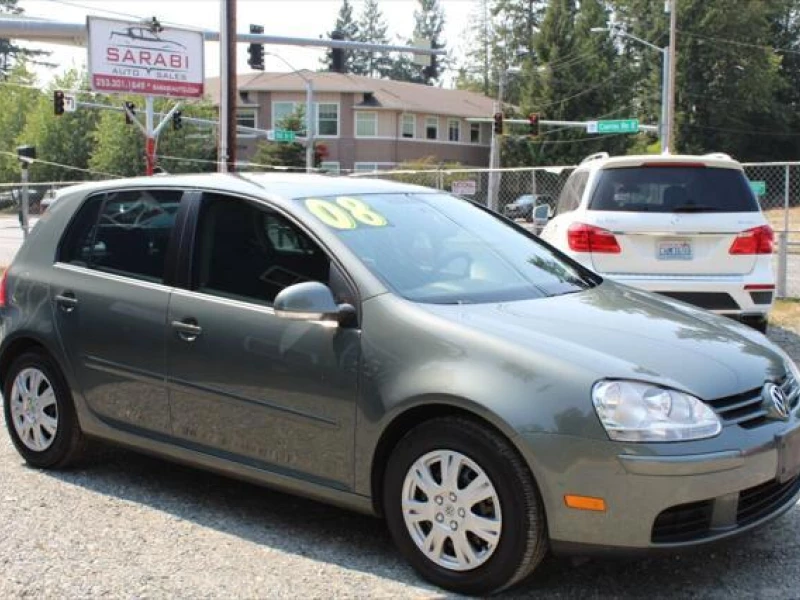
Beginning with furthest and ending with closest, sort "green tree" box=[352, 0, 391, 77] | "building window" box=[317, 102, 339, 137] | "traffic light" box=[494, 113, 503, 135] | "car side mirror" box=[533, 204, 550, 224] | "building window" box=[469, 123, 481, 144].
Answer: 1. "green tree" box=[352, 0, 391, 77]
2. "building window" box=[469, 123, 481, 144]
3. "building window" box=[317, 102, 339, 137]
4. "traffic light" box=[494, 113, 503, 135]
5. "car side mirror" box=[533, 204, 550, 224]

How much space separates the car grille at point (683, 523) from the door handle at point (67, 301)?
10.6 feet

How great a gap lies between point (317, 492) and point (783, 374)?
2.05 m

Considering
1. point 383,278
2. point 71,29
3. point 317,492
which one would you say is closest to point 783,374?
point 383,278

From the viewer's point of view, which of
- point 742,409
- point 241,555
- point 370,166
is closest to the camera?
point 742,409

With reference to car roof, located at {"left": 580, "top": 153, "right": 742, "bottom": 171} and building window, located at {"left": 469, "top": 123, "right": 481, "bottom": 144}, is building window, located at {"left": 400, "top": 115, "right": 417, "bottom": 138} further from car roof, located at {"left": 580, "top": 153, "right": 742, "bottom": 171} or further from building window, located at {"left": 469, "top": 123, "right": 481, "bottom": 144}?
car roof, located at {"left": 580, "top": 153, "right": 742, "bottom": 171}

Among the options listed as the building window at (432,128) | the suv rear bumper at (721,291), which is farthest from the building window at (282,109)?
the suv rear bumper at (721,291)

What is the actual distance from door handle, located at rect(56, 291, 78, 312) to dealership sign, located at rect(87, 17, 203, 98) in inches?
653

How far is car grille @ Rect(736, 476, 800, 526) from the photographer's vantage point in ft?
11.6

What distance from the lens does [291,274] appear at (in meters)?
4.29

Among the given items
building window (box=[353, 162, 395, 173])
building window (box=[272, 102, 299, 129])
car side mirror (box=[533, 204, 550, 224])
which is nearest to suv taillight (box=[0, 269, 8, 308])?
car side mirror (box=[533, 204, 550, 224])

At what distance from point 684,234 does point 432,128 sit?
5332 cm

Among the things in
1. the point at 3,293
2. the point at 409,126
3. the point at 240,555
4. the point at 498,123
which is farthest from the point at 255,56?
the point at 409,126

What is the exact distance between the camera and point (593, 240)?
7.68m

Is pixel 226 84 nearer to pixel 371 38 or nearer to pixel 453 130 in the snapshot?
pixel 453 130
